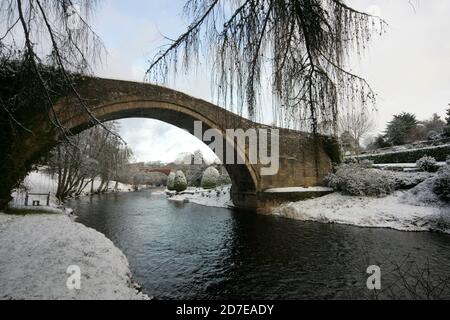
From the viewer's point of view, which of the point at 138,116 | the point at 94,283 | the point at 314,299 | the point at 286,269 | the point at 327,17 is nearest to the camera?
the point at 327,17

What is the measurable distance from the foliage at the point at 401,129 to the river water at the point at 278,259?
23.9 meters

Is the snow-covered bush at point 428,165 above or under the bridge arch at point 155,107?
under

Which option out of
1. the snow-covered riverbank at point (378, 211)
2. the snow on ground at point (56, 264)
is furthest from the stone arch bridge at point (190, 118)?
the snow on ground at point (56, 264)

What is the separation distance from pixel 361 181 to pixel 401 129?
2013 cm

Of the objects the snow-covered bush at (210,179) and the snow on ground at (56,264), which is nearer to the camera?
the snow on ground at (56,264)

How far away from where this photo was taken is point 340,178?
1527cm

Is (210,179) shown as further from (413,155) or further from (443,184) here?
(443,184)

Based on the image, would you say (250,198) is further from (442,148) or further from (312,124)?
(312,124)

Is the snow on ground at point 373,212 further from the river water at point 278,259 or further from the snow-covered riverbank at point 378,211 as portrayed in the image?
the river water at point 278,259

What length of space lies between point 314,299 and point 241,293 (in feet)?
4.29

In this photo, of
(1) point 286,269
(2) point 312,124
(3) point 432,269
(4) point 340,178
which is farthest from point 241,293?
(4) point 340,178

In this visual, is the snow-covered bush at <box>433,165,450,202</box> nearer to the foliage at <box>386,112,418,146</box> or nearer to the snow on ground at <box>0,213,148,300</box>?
the snow on ground at <box>0,213,148,300</box>

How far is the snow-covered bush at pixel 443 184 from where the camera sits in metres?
11.1

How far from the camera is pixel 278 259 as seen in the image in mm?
7156
